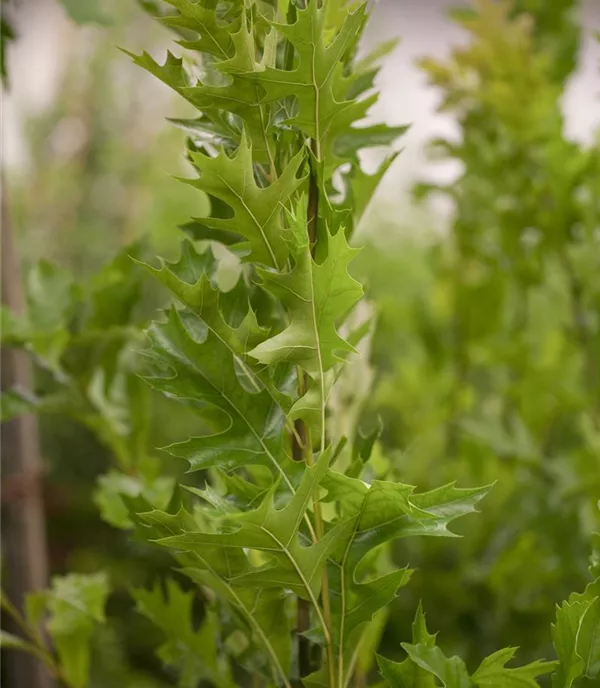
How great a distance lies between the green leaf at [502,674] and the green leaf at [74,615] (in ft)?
1.01

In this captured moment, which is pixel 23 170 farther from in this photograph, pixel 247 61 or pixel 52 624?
pixel 247 61

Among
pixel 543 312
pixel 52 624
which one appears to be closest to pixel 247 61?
pixel 52 624

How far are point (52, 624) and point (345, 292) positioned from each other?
392mm

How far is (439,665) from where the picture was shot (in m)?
0.41

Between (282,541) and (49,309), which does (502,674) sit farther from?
(49,309)

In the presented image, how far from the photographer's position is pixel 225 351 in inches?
16.8

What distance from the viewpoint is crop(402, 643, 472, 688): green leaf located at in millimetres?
402

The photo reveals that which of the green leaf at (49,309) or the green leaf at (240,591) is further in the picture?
the green leaf at (49,309)

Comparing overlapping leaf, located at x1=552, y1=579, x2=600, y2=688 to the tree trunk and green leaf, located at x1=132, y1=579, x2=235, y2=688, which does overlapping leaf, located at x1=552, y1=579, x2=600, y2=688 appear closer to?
green leaf, located at x1=132, y1=579, x2=235, y2=688

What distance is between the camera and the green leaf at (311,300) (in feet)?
1.24

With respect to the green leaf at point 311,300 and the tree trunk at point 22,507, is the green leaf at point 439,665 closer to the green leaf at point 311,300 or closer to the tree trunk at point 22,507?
the green leaf at point 311,300

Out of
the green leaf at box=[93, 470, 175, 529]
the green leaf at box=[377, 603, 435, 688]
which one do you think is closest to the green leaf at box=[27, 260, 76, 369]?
the green leaf at box=[93, 470, 175, 529]

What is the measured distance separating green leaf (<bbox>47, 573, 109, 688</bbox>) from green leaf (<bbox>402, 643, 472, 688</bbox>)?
11.5 inches

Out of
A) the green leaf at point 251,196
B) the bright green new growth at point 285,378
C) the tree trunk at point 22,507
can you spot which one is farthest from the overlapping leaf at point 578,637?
the tree trunk at point 22,507
